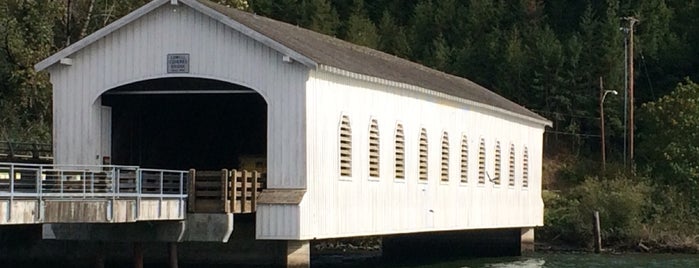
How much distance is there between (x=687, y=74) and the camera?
8019cm

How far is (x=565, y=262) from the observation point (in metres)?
49.0

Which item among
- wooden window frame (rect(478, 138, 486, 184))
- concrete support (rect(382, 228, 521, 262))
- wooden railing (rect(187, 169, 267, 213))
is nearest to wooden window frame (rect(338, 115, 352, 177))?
wooden railing (rect(187, 169, 267, 213))

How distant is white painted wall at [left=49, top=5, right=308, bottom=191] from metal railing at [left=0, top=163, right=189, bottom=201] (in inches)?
55.8

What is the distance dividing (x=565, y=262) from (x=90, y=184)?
2259cm

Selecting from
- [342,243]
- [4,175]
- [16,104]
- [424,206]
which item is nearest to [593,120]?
[342,243]

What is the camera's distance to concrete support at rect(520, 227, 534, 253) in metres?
53.5

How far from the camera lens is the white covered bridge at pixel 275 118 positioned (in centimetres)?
3362

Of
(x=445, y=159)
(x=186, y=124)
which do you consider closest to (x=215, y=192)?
(x=186, y=124)

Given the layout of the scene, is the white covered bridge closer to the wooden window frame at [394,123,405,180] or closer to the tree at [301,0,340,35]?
the wooden window frame at [394,123,405,180]

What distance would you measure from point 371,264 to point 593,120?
35354mm

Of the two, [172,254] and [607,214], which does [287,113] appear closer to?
[172,254]

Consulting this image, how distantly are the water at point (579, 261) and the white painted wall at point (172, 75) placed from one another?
533 inches

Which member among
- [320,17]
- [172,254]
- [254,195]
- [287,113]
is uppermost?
[320,17]

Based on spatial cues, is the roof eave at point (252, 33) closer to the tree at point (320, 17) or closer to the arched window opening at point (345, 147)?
the arched window opening at point (345, 147)
